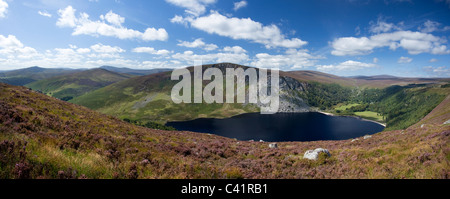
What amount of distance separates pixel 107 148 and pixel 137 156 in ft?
7.84

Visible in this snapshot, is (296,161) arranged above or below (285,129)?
above

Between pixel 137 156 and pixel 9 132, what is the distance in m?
6.29

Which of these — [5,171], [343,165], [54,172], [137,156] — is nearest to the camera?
[5,171]

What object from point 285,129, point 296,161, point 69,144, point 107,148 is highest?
point 69,144

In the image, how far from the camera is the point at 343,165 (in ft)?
40.3

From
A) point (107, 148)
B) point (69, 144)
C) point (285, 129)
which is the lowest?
point (285, 129)
